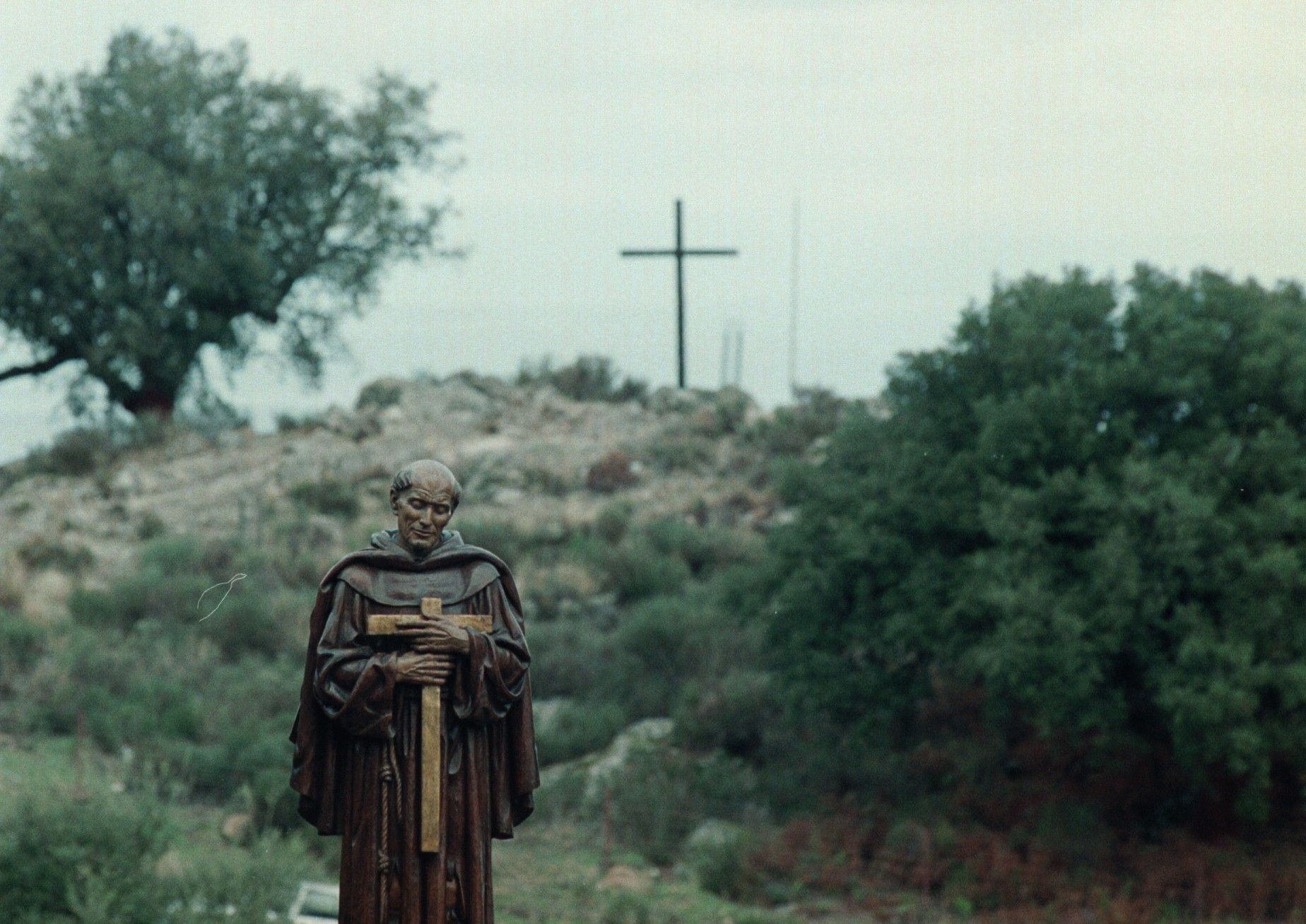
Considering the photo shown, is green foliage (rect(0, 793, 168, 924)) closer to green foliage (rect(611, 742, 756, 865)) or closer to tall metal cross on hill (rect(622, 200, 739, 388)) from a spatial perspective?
green foliage (rect(611, 742, 756, 865))

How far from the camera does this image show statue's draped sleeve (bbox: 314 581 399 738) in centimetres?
652

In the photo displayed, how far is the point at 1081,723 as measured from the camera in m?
16.3

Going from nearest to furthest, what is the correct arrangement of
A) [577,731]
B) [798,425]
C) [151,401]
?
1. [577,731]
2. [798,425]
3. [151,401]

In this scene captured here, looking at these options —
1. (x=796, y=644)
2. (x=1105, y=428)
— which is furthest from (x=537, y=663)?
(x=1105, y=428)

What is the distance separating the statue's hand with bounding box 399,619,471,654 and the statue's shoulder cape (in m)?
0.13

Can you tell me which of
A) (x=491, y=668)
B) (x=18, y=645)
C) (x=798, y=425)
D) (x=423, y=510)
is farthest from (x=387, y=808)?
(x=798, y=425)

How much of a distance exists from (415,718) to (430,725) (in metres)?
0.10

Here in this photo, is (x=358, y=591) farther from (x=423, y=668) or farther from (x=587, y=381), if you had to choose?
(x=587, y=381)

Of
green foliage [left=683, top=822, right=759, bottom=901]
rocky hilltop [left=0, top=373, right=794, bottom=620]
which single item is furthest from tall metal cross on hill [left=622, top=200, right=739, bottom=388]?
green foliage [left=683, top=822, right=759, bottom=901]

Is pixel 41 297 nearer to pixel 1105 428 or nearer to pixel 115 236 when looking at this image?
pixel 115 236

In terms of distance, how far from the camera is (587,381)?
40.2 m

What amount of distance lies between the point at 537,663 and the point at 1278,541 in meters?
9.17

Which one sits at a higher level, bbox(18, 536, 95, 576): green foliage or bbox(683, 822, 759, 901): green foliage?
bbox(18, 536, 95, 576): green foliage

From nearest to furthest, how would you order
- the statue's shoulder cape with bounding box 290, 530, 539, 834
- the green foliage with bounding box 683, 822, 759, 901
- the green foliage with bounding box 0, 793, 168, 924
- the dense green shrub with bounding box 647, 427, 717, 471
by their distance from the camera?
the statue's shoulder cape with bounding box 290, 530, 539, 834, the green foliage with bounding box 0, 793, 168, 924, the green foliage with bounding box 683, 822, 759, 901, the dense green shrub with bounding box 647, 427, 717, 471
